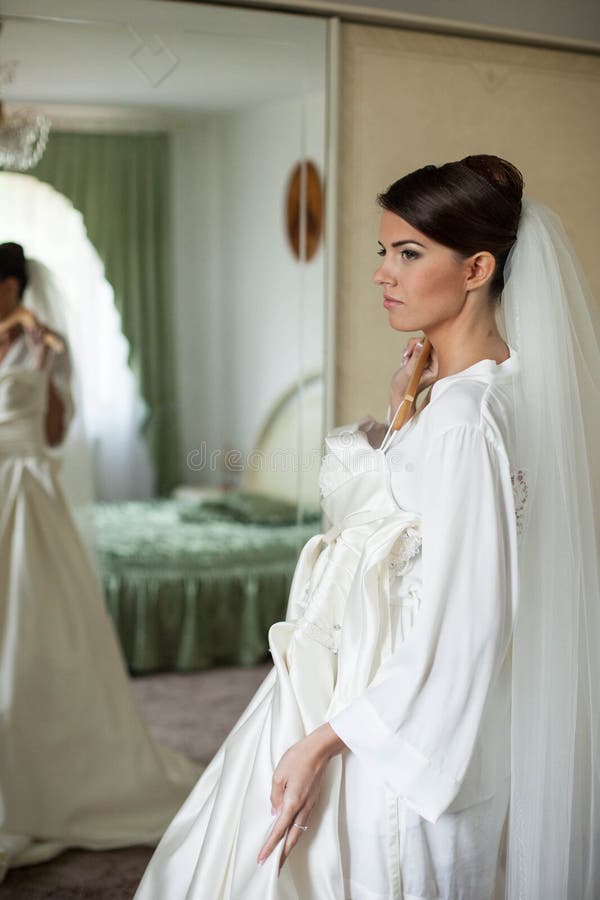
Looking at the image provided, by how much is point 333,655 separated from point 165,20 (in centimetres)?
189

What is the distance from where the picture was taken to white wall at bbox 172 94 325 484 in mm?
3436

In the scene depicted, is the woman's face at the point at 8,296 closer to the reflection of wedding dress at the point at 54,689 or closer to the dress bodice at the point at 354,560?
the reflection of wedding dress at the point at 54,689

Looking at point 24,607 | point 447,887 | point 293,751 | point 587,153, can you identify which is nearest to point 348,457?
point 293,751

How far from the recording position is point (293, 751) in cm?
135

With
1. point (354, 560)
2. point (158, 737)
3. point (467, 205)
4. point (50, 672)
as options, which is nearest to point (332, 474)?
point (354, 560)

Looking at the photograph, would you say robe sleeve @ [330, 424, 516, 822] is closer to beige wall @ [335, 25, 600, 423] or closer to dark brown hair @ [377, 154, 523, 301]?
dark brown hair @ [377, 154, 523, 301]

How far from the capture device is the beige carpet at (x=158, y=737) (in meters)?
2.35

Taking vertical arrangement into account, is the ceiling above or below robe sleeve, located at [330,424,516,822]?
above

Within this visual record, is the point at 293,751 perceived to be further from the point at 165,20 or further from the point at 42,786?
the point at 165,20

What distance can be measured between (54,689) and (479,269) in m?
1.77

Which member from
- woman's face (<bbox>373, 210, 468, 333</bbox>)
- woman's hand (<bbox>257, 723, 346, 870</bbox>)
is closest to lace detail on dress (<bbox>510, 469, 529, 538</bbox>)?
woman's face (<bbox>373, 210, 468, 333</bbox>)

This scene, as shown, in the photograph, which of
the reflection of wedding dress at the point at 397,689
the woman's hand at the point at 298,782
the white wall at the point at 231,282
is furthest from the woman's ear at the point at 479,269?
the white wall at the point at 231,282

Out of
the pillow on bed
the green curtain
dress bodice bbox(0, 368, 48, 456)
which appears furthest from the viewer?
the pillow on bed

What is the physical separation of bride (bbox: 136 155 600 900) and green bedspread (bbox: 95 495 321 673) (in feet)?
7.56
